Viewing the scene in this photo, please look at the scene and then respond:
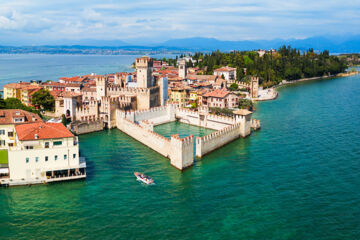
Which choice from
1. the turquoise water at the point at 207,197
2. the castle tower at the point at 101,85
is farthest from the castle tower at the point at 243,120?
the castle tower at the point at 101,85

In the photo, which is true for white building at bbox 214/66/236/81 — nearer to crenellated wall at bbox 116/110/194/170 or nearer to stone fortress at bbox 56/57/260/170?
stone fortress at bbox 56/57/260/170

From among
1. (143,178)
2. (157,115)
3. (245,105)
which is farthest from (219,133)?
(245,105)

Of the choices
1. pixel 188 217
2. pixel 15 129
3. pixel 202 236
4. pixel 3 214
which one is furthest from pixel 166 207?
pixel 15 129

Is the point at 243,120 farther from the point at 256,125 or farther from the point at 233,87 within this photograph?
the point at 233,87

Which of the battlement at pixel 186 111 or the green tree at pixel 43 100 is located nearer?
the battlement at pixel 186 111

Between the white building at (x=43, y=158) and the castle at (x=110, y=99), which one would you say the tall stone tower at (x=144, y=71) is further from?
the white building at (x=43, y=158)

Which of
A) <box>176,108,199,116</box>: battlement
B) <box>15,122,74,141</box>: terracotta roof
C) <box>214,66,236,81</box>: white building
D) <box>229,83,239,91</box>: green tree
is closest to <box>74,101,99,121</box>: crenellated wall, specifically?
<box>176,108,199,116</box>: battlement

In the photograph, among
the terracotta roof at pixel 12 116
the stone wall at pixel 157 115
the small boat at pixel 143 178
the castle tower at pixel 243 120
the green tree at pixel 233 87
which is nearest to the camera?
the small boat at pixel 143 178
